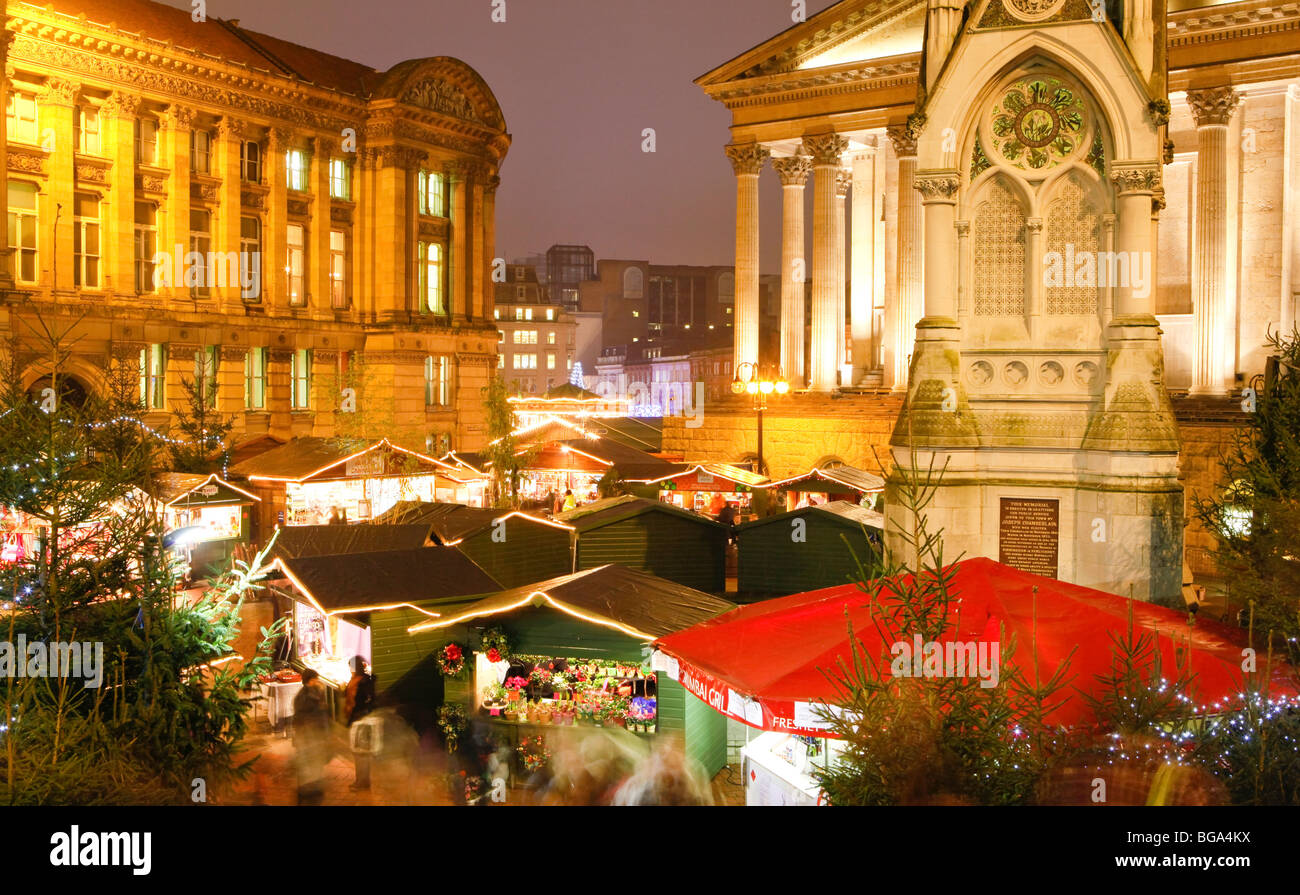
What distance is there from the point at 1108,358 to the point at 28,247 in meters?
39.5

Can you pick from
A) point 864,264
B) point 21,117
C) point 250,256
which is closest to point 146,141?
point 21,117

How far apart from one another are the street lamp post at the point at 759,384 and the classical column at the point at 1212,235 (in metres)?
13.5

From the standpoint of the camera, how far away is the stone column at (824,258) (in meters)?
44.9

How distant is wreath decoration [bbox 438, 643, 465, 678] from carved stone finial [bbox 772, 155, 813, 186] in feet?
118

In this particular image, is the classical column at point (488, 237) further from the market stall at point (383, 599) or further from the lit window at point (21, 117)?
the market stall at point (383, 599)

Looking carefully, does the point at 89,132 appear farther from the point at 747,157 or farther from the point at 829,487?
the point at 829,487

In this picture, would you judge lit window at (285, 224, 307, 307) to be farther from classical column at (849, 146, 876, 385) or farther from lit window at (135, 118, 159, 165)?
classical column at (849, 146, 876, 385)

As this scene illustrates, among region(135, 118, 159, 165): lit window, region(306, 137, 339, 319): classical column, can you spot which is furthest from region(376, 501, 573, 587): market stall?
region(306, 137, 339, 319): classical column

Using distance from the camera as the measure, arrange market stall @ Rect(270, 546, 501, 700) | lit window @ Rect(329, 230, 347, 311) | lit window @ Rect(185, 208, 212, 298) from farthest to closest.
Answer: lit window @ Rect(329, 230, 347, 311), lit window @ Rect(185, 208, 212, 298), market stall @ Rect(270, 546, 501, 700)

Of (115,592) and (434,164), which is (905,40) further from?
(115,592)

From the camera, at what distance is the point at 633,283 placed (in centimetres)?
14938

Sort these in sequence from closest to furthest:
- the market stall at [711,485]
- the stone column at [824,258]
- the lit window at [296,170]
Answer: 1. the market stall at [711,485]
2. the stone column at [824,258]
3. the lit window at [296,170]

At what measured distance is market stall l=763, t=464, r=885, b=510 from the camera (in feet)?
106

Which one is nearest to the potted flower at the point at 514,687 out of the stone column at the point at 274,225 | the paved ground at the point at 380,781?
the paved ground at the point at 380,781
